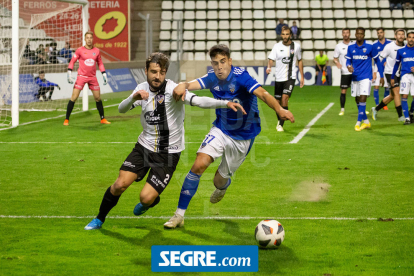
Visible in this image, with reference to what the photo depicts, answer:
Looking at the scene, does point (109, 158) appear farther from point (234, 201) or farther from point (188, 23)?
point (188, 23)

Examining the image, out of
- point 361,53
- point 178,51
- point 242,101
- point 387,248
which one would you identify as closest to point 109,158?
point 242,101

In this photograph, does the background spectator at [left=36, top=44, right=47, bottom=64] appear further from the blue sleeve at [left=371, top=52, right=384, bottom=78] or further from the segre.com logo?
the segre.com logo

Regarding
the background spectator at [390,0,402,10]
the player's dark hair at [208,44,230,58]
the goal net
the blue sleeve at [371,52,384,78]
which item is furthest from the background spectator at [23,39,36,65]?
the background spectator at [390,0,402,10]

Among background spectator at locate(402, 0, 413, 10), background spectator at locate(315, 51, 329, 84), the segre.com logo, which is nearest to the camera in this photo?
the segre.com logo

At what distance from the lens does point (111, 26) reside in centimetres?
2675

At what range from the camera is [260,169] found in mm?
8492

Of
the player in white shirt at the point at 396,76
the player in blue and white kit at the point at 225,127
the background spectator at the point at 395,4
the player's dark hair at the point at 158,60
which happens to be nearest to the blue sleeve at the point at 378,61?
the player in white shirt at the point at 396,76

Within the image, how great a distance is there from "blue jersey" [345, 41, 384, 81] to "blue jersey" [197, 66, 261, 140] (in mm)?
7436

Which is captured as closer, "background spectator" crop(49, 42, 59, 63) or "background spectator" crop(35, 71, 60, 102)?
"background spectator" crop(35, 71, 60, 102)

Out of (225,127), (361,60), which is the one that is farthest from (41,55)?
(225,127)

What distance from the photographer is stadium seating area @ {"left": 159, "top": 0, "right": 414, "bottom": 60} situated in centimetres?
2903

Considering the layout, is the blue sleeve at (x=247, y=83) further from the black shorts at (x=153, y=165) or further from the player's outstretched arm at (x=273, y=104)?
the black shorts at (x=153, y=165)

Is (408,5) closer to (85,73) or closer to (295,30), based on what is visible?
(295,30)

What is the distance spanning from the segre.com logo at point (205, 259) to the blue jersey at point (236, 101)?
145 centimetres
